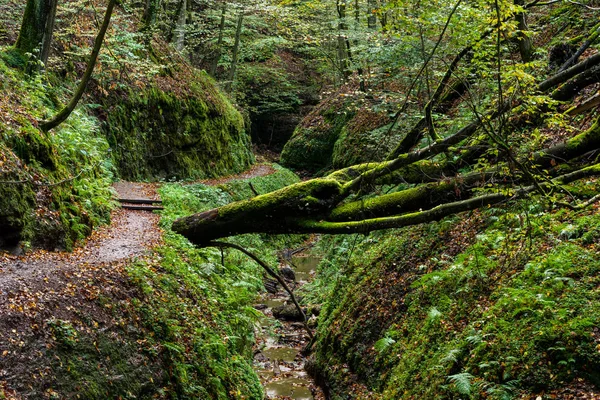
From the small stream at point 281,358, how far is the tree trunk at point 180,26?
51.6 ft

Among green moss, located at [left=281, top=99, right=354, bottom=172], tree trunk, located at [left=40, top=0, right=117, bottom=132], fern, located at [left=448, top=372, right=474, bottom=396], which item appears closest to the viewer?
fern, located at [left=448, top=372, right=474, bottom=396]

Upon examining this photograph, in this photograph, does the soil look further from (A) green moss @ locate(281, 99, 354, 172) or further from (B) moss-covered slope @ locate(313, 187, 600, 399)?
(A) green moss @ locate(281, 99, 354, 172)

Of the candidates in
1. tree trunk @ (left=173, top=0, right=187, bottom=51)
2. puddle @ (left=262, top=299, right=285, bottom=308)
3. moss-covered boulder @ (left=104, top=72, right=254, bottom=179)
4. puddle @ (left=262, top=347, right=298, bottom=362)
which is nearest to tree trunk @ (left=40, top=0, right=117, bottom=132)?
puddle @ (left=262, top=347, right=298, bottom=362)

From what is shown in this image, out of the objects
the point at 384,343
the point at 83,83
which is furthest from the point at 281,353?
the point at 83,83

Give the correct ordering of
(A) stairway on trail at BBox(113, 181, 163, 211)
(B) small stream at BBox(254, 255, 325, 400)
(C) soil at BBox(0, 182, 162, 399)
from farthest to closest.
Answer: (A) stairway on trail at BBox(113, 181, 163, 211) → (B) small stream at BBox(254, 255, 325, 400) → (C) soil at BBox(0, 182, 162, 399)

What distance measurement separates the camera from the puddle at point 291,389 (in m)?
9.06

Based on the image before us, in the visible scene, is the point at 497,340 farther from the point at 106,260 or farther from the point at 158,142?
the point at 158,142

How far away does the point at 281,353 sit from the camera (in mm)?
11125

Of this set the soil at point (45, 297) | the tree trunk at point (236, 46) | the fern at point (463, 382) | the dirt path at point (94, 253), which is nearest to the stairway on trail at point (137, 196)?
the dirt path at point (94, 253)

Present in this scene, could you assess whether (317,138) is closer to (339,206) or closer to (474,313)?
(339,206)

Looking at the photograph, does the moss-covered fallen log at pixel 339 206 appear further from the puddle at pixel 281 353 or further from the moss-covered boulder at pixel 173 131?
the moss-covered boulder at pixel 173 131

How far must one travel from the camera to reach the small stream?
9238mm

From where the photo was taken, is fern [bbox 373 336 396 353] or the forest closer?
the forest

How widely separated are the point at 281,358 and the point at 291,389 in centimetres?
151
